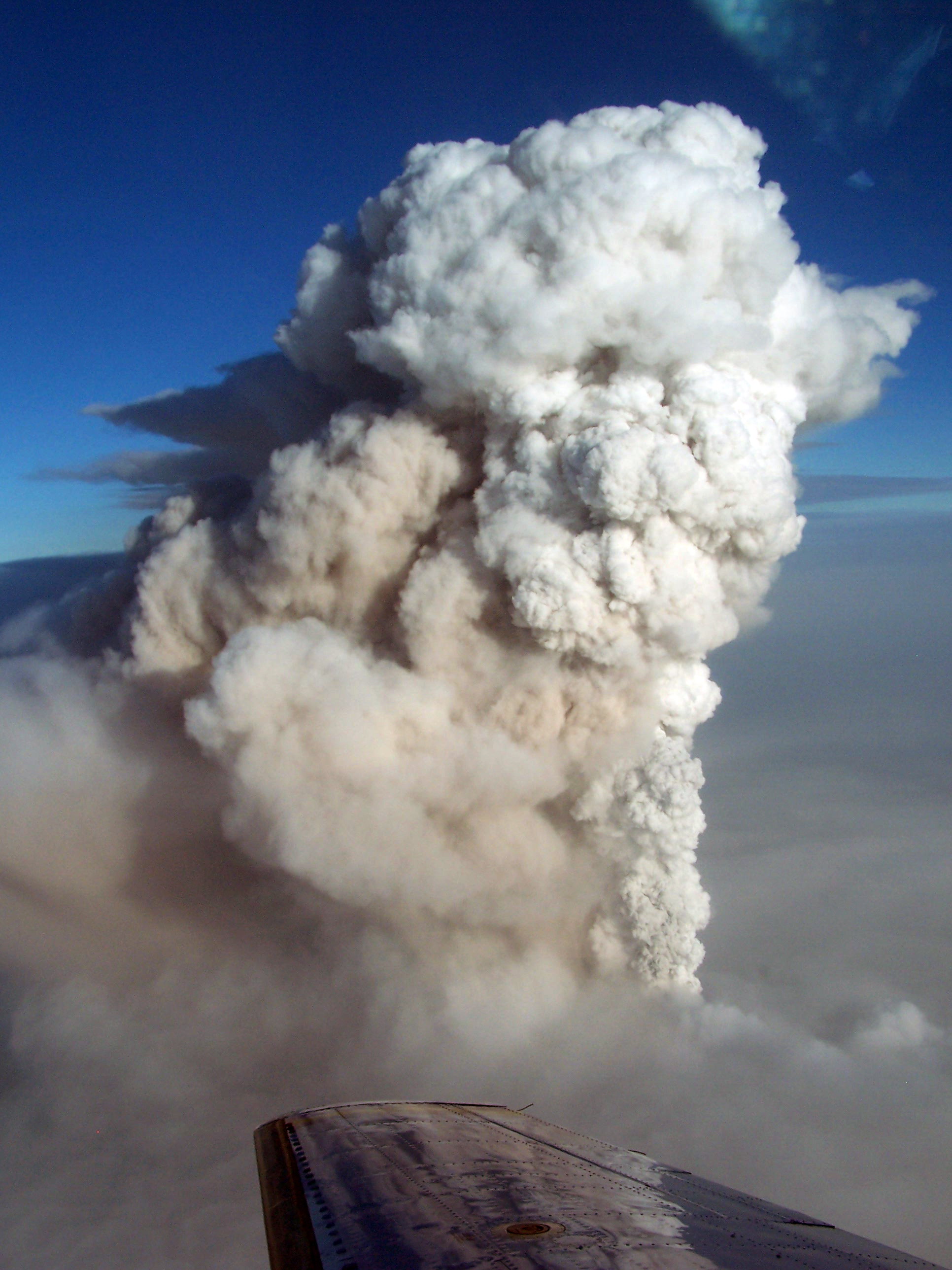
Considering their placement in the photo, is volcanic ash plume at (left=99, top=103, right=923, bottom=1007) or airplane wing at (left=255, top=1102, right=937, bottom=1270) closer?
airplane wing at (left=255, top=1102, right=937, bottom=1270)

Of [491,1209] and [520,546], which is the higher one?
[520,546]

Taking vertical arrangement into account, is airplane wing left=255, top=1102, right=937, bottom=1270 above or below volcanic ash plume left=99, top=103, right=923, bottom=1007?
below

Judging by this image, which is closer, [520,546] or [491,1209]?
[491,1209]

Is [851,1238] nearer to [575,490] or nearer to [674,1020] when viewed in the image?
[575,490]

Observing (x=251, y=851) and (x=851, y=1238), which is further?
(x=251, y=851)

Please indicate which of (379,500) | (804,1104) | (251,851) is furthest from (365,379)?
(804,1104)
